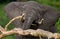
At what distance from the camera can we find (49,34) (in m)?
1.64

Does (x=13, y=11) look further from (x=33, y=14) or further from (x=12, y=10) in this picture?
(x=33, y=14)

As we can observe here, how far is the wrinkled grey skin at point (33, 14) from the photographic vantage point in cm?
212

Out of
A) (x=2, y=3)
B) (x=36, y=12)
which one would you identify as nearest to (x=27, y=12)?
(x=36, y=12)

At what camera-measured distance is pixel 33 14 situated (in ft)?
7.12

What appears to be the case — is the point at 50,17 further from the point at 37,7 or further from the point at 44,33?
the point at 44,33

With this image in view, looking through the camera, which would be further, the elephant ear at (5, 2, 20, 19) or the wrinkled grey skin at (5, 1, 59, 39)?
the elephant ear at (5, 2, 20, 19)

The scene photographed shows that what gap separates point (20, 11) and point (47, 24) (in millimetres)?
226

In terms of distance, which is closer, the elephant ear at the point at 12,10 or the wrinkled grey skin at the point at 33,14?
the wrinkled grey skin at the point at 33,14

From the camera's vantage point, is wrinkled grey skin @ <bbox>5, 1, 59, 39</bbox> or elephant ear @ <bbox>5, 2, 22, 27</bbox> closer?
wrinkled grey skin @ <bbox>5, 1, 59, 39</bbox>

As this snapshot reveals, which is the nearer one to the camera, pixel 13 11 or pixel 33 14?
pixel 33 14

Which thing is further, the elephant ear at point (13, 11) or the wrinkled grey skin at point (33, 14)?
the elephant ear at point (13, 11)

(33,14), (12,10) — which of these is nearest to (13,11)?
(12,10)

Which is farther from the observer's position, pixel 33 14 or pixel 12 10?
pixel 12 10

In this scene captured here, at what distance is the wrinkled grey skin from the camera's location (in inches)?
83.4
